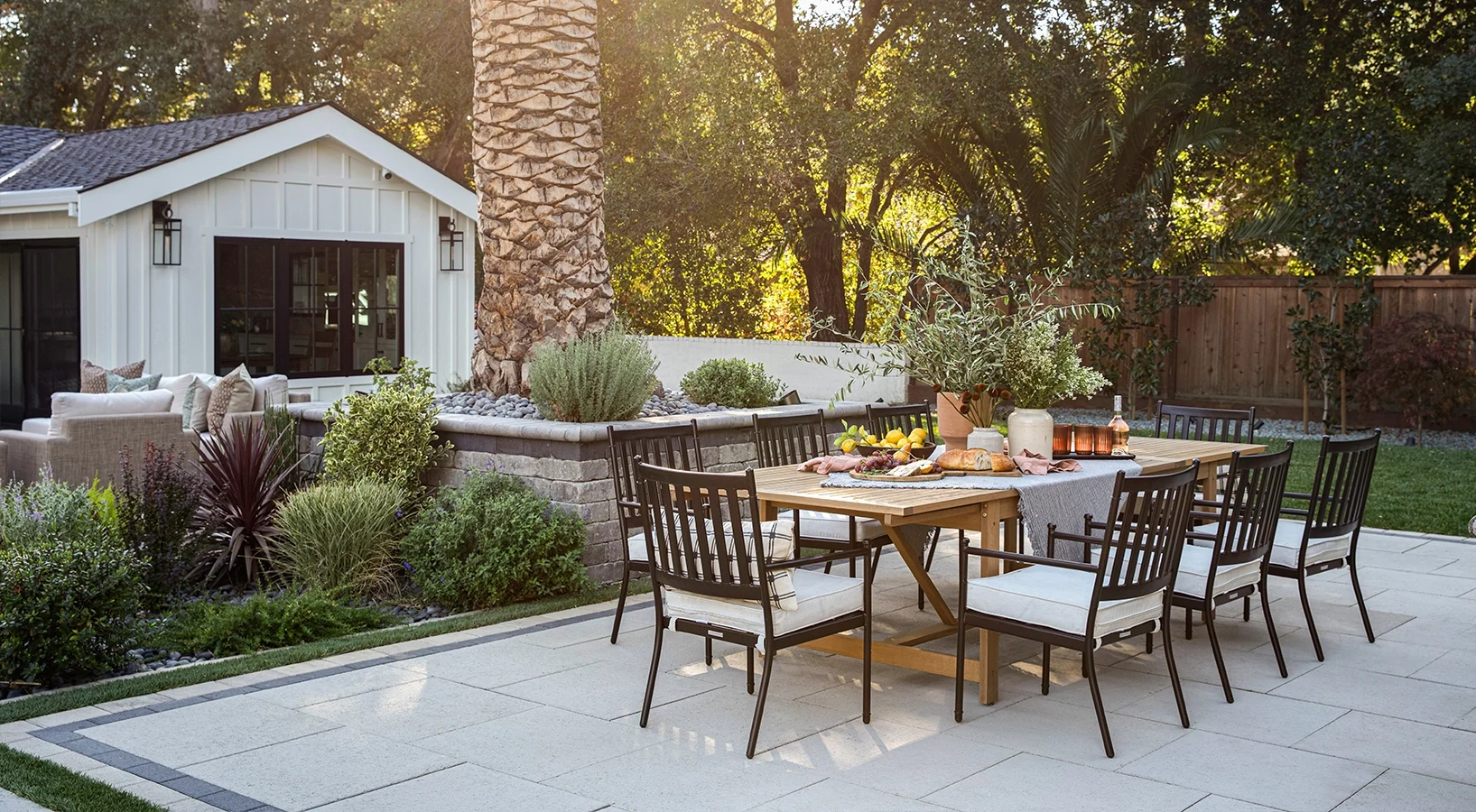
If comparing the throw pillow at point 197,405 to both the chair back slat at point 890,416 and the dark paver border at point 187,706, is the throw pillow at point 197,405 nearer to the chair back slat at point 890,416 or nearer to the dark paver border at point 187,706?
the dark paver border at point 187,706

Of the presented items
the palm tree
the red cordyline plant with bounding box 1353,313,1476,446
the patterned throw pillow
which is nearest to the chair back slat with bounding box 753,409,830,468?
the palm tree

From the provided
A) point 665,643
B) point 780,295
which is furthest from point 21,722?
point 780,295

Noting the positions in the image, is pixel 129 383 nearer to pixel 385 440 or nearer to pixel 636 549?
pixel 385 440

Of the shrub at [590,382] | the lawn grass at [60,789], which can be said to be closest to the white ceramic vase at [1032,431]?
the shrub at [590,382]

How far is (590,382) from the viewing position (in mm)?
7242

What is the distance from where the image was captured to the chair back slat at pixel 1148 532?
4324 millimetres

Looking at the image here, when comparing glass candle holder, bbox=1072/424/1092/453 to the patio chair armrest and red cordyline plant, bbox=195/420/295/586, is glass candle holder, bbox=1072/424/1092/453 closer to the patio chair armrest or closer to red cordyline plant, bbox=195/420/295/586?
the patio chair armrest

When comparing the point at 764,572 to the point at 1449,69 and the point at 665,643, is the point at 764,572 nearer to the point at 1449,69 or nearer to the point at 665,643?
the point at 665,643

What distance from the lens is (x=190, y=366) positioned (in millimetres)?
11992

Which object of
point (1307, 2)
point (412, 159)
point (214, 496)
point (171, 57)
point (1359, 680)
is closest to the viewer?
point (1359, 680)

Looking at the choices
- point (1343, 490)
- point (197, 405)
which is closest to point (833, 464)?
point (1343, 490)

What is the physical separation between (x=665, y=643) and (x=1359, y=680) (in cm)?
290

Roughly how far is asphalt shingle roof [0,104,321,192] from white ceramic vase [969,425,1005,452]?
28.6ft

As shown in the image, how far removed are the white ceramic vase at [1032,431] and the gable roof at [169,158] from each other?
8.76 meters
